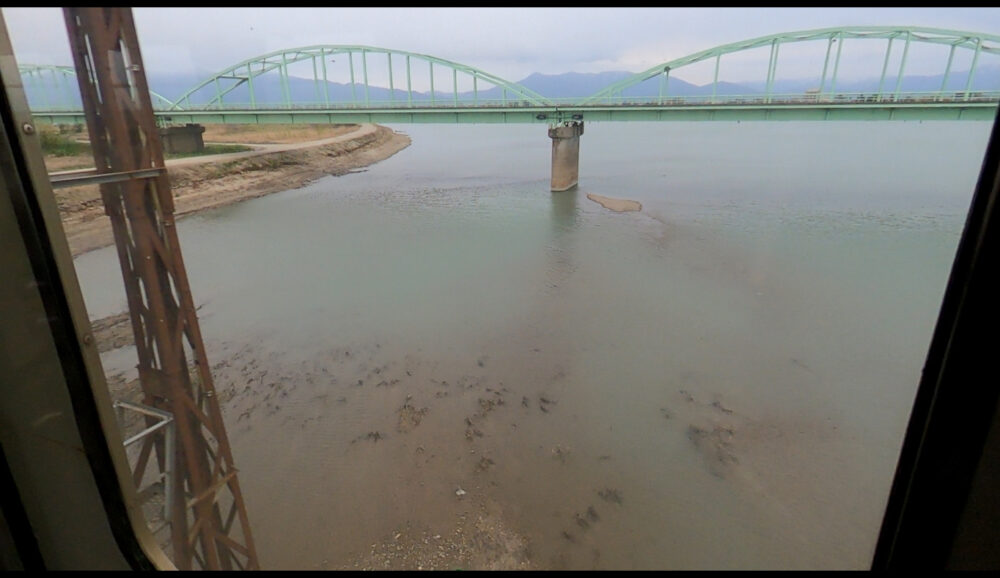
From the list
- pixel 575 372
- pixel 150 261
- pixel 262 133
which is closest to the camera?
pixel 150 261

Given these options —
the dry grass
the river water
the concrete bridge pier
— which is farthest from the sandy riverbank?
the concrete bridge pier

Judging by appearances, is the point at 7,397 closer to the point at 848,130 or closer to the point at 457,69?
the point at 457,69

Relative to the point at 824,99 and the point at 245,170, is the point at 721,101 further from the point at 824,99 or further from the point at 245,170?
the point at 245,170

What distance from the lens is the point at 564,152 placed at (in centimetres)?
1877

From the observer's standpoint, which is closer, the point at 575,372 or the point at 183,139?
the point at 575,372

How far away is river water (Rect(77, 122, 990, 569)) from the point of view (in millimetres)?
3703

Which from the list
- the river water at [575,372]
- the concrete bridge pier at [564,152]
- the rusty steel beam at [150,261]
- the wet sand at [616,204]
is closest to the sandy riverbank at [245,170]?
the rusty steel beam at [150,261]

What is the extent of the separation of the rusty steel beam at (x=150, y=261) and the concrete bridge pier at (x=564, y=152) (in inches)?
681

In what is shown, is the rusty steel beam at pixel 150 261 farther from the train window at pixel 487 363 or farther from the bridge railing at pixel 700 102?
the bridge railing at pixel 700 102

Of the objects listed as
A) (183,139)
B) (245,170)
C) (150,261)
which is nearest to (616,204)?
(245,170)

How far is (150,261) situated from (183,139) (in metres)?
23.1

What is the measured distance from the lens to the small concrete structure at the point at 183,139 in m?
20.1

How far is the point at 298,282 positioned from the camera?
889 centimetres
